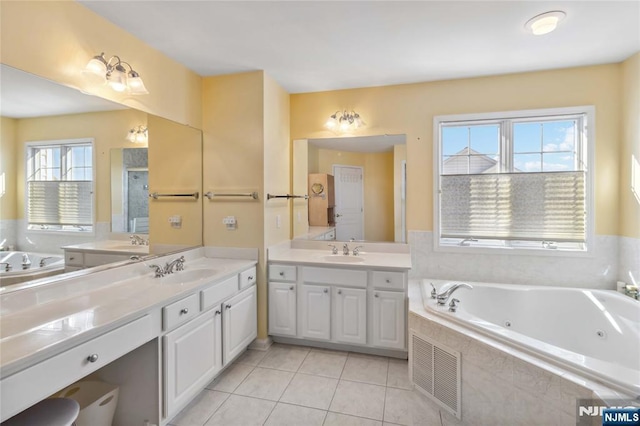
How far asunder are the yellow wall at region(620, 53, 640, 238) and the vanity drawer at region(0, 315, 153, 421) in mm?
3617

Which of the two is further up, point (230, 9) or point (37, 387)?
point (230, 9)

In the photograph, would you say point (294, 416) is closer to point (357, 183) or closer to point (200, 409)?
point (200, 409)

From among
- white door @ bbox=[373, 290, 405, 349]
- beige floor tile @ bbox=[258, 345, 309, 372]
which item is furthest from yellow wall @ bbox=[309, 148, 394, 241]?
beige floor tile @ bbox=[258, 345, 309, 372]

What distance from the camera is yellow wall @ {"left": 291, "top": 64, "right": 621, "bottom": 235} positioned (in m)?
2.65

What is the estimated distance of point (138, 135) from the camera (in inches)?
90.0

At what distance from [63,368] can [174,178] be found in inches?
69.2

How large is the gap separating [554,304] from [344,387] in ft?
6.11

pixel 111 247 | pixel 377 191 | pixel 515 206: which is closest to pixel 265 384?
pixel 111 247

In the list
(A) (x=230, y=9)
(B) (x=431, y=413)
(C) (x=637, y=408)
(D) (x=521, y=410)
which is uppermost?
(A) (x=230, y=9)

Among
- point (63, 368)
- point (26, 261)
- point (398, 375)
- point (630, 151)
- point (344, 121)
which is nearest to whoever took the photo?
point (63, 368)

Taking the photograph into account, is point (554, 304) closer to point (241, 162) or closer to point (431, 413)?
point (431, 413)

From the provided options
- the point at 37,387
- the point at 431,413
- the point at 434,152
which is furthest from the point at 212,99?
the point at 431,413

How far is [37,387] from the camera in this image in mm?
1136

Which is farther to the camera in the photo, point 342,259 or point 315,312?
point 342,259
